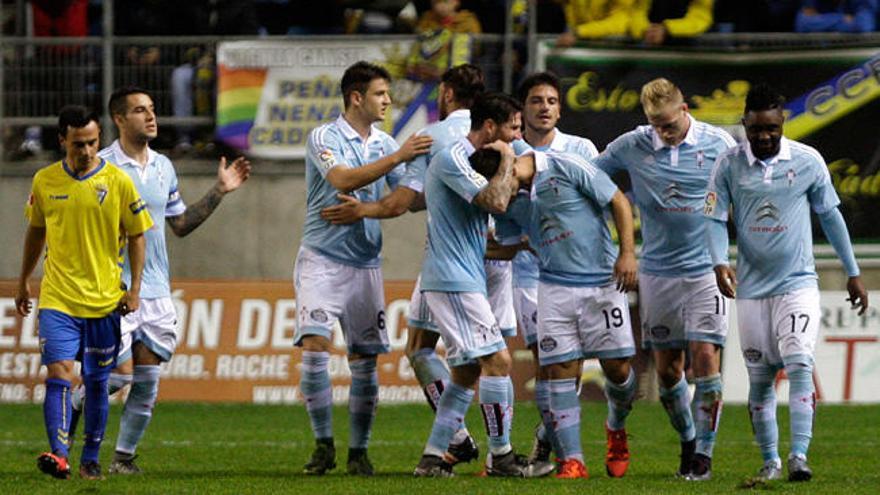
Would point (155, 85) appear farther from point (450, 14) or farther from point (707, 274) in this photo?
point (707, 274)

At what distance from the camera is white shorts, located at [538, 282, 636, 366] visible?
12367mm

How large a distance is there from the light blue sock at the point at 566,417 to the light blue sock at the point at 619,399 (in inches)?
14.7

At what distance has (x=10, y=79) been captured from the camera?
845 inches

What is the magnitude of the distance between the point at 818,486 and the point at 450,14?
10114 millimetres

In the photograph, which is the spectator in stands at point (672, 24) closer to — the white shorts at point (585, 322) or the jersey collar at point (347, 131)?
the jersey collar at point (347, 131)

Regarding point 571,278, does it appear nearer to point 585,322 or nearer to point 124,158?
point 585,322

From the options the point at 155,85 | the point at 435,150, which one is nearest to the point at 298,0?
the point at 155,85

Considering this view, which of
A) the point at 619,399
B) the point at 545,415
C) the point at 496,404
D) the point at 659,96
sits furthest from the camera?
the point at 545,415

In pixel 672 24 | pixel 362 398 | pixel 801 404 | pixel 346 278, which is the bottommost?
pixel 362 398

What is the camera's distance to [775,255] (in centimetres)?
1198

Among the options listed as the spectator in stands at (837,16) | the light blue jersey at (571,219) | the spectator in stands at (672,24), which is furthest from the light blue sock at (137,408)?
the spectator in stands at (837,16)

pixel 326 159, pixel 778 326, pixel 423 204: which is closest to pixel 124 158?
pixel 326 159

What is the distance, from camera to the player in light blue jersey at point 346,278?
42.1 feet

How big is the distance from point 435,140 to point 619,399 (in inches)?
77.8
